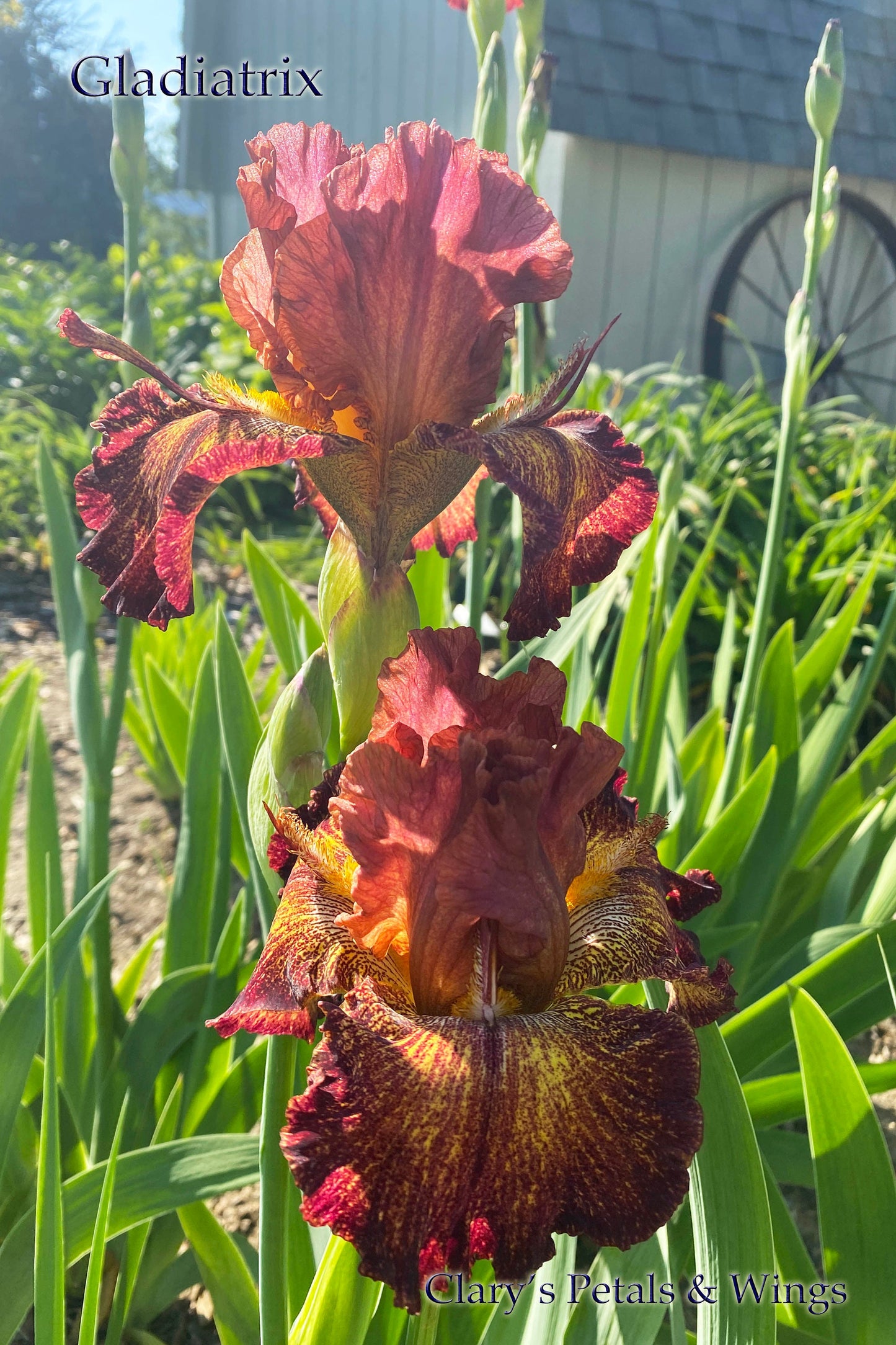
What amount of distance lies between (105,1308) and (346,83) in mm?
8091

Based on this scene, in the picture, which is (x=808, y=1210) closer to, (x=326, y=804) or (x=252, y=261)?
(x=326, y=804)

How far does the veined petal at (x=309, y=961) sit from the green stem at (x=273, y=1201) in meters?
0.11

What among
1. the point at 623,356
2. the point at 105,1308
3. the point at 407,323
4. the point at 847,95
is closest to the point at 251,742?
the point at 407,323

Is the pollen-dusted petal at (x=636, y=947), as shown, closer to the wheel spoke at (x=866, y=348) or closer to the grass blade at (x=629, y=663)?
the grass blade at (x=629, y=663)

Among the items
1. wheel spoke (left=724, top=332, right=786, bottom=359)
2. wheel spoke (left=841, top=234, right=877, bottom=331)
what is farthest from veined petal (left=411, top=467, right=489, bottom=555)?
wheel spoke (left=841, top=234, right=877, bottom=331)

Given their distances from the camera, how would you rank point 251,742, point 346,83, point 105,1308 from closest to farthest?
point 251,742 < point 105,1308 < point 346,83

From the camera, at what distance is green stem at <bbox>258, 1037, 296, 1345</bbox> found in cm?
66

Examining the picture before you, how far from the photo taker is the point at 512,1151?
1.51ft

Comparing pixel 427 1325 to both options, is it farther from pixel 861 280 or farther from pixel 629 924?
pixel 861 280

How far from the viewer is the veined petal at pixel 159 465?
594mm

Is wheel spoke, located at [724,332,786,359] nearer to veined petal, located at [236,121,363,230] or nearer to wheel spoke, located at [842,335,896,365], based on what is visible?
wheel spoke, located at [842,335,896,365]

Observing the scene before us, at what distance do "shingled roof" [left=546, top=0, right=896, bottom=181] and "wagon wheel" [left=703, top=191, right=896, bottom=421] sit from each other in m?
0.34

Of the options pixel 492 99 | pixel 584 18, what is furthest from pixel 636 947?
pixel 584 18

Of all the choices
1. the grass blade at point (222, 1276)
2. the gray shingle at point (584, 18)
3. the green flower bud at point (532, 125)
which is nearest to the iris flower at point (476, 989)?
the grass blade at point (222, 1276)
